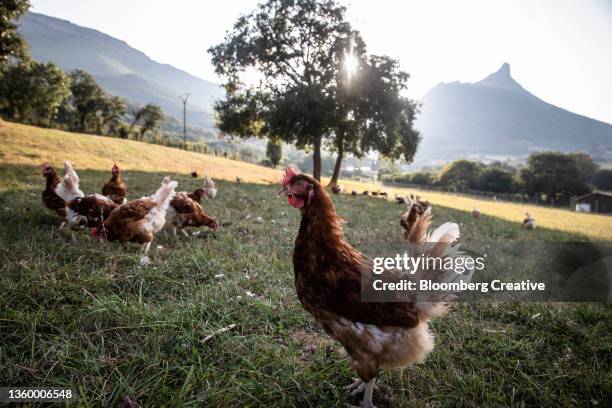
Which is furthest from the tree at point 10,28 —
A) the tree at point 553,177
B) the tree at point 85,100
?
the tree at point 553,177

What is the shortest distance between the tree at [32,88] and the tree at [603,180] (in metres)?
98.1

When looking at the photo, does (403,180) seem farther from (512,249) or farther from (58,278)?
(58,278)

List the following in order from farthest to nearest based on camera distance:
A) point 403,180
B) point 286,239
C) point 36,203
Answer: point 403,180, point 36,203, point 286,239

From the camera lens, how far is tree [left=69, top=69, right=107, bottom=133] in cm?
5484

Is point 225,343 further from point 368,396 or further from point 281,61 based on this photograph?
point 281,61

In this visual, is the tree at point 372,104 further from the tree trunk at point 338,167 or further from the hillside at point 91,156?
the hillside at point 91,156

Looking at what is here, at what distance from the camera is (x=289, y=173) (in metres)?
2.52

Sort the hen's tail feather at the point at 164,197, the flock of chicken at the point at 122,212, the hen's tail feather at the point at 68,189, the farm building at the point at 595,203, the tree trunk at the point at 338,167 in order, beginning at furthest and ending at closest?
the farm building at the point at 595,203 → the tree trunk at the point at 338,167 → the hen's tail feather at the point at 68,189 → the hen's tail feather at the point at 164,197 → the flock of chicken at the point at 122,212

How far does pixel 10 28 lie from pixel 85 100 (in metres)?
46.6

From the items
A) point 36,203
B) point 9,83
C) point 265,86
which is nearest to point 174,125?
point 9,83

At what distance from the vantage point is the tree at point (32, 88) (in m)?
38.5

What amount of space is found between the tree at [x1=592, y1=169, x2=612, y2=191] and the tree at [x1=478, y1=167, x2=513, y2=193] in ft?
49.7

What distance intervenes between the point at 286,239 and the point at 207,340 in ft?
11.3

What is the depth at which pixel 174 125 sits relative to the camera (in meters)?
200
